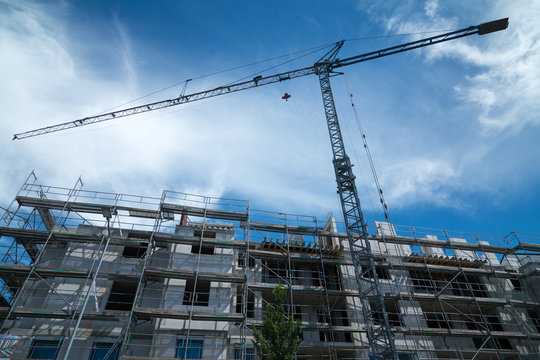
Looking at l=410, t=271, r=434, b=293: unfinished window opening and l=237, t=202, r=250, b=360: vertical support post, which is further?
l=410, t=271, r=434, b=293: unfinished window opening

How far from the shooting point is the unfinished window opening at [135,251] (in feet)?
71.4

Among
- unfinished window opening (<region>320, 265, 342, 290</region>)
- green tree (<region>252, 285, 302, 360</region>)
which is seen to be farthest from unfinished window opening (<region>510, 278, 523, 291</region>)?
green tree (<region>252, 285, 302, 360</region>)

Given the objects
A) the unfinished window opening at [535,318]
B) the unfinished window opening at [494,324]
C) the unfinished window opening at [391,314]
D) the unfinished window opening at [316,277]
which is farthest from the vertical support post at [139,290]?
the unfinished window opening at [535,318]

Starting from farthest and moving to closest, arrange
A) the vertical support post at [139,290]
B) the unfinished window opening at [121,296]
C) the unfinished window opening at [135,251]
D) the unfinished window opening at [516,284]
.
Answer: the unfinished window opening at [516,284] < the unfinished window opening at [135,251] < the unfinished window opening at [121,296] < the vertical support post at [139,290]

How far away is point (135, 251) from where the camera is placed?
22.2 m

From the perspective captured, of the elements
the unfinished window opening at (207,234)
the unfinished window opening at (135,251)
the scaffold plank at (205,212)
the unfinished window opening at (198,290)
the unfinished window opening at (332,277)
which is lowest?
the unfinished window opening at (198,290)

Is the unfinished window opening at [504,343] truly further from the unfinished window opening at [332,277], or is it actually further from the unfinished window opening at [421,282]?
the unfinished window opening at [332,277]

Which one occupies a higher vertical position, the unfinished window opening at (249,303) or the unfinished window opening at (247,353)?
the unfinished window opening at (249,303)

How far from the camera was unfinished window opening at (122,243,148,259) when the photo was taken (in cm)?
2175

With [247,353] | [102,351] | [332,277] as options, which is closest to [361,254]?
[332,277]

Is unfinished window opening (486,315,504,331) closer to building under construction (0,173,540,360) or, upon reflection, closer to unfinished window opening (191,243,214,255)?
building under construction (0,173,540,360)

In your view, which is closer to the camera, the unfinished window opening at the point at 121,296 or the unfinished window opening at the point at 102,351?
the unfinished window opening at the point at 102,351

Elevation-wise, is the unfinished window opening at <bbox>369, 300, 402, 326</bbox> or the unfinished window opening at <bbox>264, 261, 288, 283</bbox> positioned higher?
the unfinished window opening at <bbox>264, 261, 288, 283</bbox>

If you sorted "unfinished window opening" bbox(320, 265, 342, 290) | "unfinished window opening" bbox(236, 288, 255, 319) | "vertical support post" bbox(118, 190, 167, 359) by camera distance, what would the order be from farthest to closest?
"unfinished window opening" bbox(320, 265, 342, 290) → "unfinished window opening" bbox(236, 288, 255, 319) → "vertical support post" bbox(118, 190, 167, 359)
